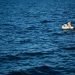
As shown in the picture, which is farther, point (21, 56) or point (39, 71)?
point (21, 56)

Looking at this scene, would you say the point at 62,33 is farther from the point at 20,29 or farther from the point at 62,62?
the point at 62,62

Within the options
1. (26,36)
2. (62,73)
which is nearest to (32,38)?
(26,36)

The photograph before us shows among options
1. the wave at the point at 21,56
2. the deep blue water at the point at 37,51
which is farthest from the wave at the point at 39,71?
the wave at the point at 21,56

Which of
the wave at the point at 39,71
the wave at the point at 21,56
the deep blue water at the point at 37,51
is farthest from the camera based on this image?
the wave at the point at 21,56

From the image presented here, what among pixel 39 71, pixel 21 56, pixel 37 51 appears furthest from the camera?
pixel 37 51

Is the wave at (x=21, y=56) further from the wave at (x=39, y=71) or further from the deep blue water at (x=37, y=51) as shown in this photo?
the wave at (x=39, y=71)

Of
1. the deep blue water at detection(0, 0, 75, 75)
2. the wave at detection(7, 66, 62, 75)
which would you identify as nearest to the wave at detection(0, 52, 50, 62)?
the deep blue water at detection(0, 0, 75, 75)

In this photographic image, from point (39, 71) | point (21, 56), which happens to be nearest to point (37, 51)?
point (21, 56)

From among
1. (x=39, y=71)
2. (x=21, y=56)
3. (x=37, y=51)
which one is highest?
(x=37, y=51)

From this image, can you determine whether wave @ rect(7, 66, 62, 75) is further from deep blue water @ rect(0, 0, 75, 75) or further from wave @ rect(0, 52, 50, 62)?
wave @ rect(0, 52, 50, 62)

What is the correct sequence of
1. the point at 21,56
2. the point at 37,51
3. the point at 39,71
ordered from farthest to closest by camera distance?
the point at 37,51 < the point at 21,56 < the point at 39,71

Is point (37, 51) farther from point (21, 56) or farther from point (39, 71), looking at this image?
point (39, 71)

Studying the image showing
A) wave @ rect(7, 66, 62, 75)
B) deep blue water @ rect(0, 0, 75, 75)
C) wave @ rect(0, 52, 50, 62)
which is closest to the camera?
wave @ rect(7, 66, 62, 75)

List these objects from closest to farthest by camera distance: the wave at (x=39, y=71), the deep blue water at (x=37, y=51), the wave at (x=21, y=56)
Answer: the wave at (x=39, y=71) → the deep blue water at (x=37, y=51) → the wave at (x=21, y=56)
